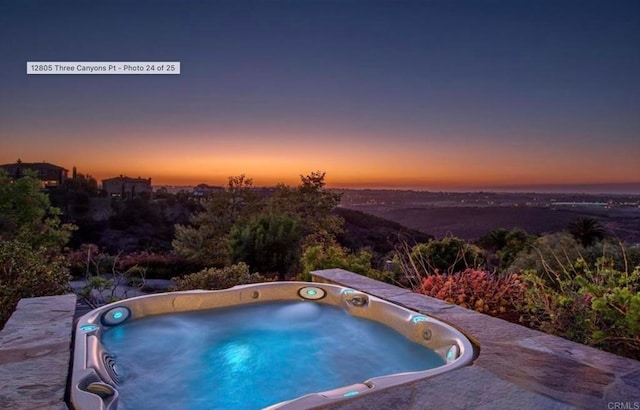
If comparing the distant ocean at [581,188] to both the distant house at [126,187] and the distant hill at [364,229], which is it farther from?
the distant house at [126,187]

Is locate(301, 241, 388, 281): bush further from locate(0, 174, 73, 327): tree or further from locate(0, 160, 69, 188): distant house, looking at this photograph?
locate(0, 160, 69, 188): distant house

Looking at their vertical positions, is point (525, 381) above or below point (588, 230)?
above

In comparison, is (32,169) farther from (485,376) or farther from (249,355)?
(485,376)

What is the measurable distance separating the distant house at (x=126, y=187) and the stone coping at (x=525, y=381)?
55.8 feet

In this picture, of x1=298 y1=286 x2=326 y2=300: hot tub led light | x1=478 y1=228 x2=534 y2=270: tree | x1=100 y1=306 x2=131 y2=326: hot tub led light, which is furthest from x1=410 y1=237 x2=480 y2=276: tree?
x1=478 y1=228 x2=534 y2=270: tree

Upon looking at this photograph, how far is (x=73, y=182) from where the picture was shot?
1641 cm

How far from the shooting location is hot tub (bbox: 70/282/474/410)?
2.98m

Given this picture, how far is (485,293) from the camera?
459cm

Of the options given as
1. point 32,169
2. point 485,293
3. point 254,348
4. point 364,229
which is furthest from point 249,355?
point 364,229

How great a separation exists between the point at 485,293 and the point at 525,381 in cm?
221

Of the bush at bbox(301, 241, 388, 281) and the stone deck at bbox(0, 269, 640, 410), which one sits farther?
the bush at bbox(301, 241, 388, 281)

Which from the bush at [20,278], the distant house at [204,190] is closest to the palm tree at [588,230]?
the distant house at [204,190]

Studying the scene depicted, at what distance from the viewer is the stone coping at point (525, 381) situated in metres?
2.21

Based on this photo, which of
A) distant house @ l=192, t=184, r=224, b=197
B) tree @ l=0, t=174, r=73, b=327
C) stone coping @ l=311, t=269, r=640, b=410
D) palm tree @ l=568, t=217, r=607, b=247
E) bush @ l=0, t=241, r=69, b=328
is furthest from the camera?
distant house @ l=192, t=184, r=224, b=197
